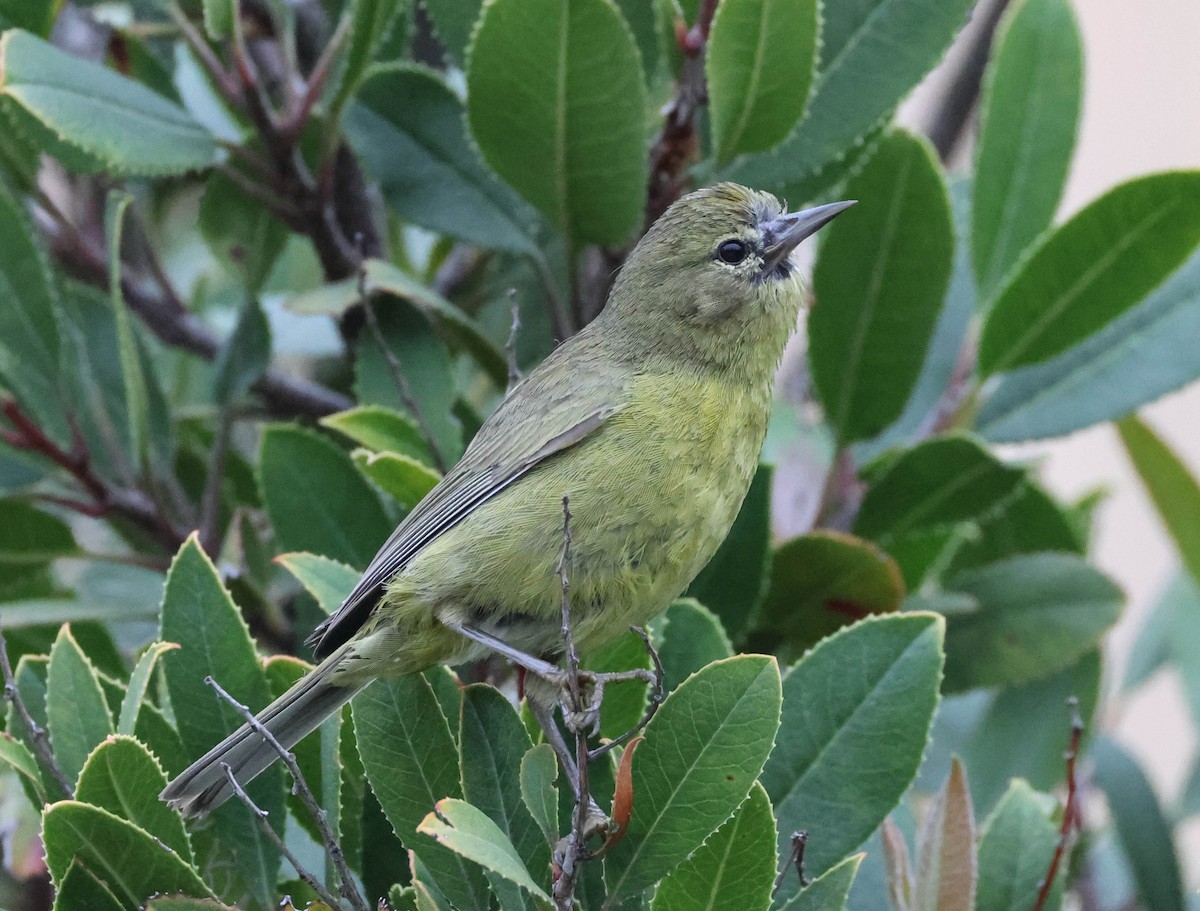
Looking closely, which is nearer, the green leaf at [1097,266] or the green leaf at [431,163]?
the green leaf at [1097,266]

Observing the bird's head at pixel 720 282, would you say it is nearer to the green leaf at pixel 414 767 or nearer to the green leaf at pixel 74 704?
the green leaf at pixel 414 767

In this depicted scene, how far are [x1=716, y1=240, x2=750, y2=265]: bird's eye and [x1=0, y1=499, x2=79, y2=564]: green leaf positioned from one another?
1.78 m

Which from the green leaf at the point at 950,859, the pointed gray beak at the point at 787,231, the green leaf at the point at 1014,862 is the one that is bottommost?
the green leaf at the point at 1014,862

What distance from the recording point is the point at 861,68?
121 inches

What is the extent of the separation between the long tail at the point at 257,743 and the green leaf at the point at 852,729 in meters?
0.81

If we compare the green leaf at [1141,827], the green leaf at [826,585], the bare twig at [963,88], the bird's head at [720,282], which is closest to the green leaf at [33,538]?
the bird's head at [720,282]

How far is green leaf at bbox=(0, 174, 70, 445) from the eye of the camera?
322 centimetres

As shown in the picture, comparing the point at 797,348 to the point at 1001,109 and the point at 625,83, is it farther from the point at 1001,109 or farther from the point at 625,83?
the point at 625,83

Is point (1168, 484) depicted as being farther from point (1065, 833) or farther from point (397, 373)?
point (397, 373)

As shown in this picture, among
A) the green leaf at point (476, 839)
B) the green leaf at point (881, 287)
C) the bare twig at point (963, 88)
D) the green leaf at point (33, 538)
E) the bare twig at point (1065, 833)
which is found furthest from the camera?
the bare twig at point (963, 88)

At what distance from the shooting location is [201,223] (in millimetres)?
3576

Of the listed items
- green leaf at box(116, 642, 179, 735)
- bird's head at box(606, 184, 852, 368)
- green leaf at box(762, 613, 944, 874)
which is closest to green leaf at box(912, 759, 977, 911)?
green leaf at box(762, 613, 944, 874)

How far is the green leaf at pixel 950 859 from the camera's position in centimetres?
242

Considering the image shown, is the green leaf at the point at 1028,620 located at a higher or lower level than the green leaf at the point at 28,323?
lower
